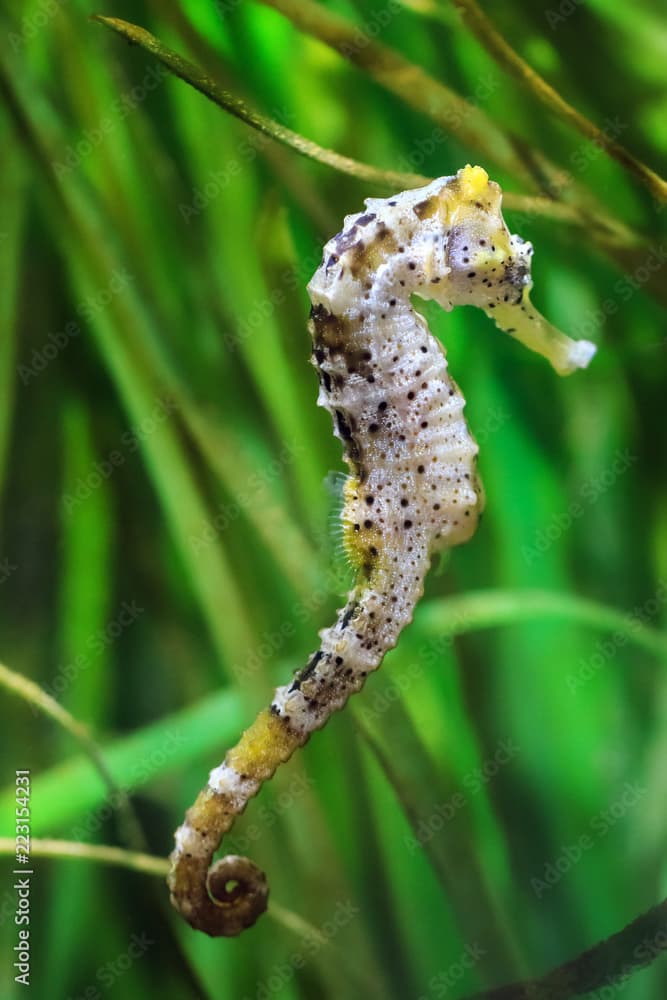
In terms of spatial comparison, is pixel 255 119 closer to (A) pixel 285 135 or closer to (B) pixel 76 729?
(A) pixel 285 135

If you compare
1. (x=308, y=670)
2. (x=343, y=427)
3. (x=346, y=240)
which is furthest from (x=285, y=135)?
(x=308, y=670)

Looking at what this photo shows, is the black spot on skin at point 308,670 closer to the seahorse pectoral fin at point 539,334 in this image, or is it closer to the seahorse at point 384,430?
the seahorse at point 384,430

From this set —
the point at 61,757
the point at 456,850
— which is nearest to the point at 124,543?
the point at 61,757

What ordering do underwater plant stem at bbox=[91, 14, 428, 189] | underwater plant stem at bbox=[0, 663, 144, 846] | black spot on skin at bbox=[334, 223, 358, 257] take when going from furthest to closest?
underwater plant stem at bbox=[0, 663, 144, 846] → underwater plant stem at bbox=[91, 14, 428, 189] → black spot on skin at bbox=[334, 223, 358, 257]

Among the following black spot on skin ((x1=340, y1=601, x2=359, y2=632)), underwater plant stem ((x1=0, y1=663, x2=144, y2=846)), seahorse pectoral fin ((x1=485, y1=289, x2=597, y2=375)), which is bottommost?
underwater plant stem ((x1=0, y1=663, x2=144, y2=846))

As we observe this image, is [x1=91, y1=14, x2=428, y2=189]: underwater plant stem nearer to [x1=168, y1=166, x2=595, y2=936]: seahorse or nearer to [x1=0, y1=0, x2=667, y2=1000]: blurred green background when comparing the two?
[x1=0, y1=0, x2=667, y2=1000]: blurred green background

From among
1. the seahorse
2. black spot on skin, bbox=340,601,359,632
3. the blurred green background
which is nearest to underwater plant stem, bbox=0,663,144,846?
the blurred green background

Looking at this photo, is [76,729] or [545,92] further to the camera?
[76,729]

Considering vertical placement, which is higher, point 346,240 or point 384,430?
point 346,240
